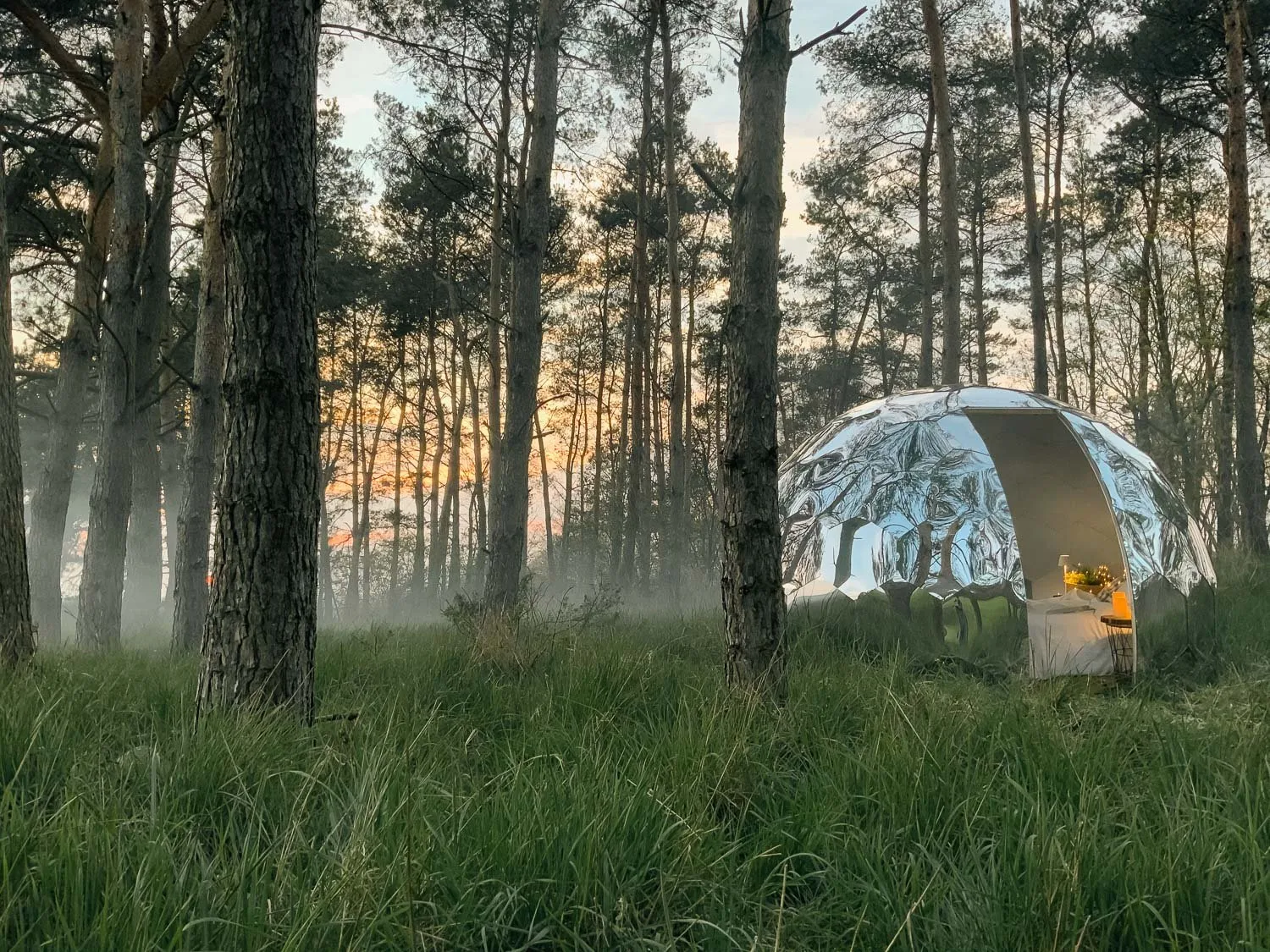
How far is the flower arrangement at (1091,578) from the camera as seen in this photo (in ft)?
28.0

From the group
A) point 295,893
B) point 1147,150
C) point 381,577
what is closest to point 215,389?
point 295,893

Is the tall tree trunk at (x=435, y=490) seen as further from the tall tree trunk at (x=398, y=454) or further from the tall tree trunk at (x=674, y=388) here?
the tall tree trunk at (x=674, y=388)

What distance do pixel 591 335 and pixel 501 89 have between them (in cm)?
1436

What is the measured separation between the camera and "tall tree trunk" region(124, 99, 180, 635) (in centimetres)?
850

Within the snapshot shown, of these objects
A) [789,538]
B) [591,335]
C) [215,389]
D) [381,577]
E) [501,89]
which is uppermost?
[501,89]

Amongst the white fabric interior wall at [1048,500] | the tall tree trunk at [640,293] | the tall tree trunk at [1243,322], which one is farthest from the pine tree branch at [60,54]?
the tall tree trunk at [1243,322]

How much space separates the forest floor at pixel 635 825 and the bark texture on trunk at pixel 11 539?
0.46m

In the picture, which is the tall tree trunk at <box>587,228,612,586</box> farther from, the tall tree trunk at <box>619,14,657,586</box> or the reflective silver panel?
the reflective silver panel

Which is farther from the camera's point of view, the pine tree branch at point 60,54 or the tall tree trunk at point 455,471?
the tall tree trunk at point 455,471

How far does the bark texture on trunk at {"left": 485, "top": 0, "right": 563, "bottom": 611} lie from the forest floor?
4596mm

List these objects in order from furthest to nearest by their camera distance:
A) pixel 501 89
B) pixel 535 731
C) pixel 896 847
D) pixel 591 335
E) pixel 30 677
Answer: pixel 591 335
pixel 501 89
pixel 30 677
pixel 535 731
pixel 896 847

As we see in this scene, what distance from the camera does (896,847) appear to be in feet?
8.49

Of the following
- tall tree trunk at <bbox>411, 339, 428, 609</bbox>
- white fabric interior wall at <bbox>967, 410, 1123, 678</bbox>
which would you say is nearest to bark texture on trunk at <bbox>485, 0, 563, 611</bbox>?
white fabric interior wall at <bbox>967, 410, 1123, 678</bbox>

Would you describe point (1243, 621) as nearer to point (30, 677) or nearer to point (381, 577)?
point (30, 677)
